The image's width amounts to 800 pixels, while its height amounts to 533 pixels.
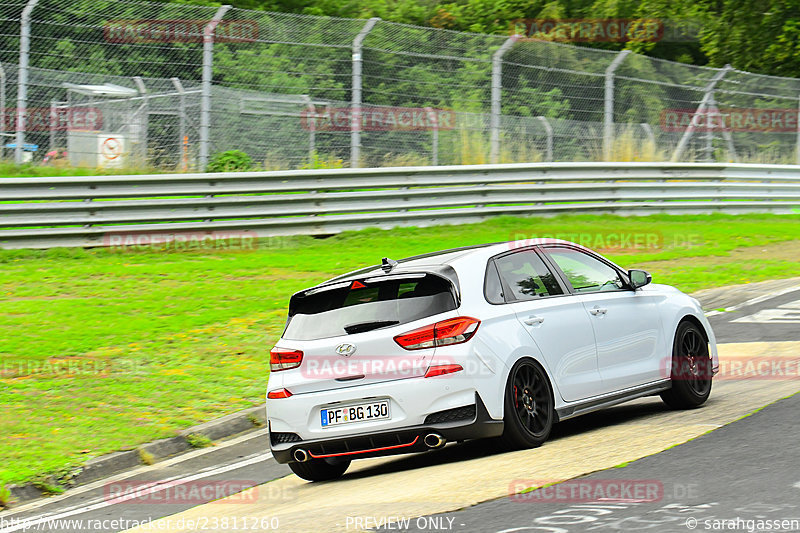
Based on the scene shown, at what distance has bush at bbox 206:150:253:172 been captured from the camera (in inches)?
682

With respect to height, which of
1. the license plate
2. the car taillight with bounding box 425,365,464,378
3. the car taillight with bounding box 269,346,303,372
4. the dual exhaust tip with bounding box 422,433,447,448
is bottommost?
the dual exhaust tip with bounding box 422,433,447,448

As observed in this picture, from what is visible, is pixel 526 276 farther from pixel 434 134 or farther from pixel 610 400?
pixel 434 134

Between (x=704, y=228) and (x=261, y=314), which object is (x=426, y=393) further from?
(x=704, y=228)

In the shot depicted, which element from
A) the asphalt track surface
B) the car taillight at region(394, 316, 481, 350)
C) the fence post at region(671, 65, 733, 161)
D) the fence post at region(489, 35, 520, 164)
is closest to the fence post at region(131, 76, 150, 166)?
the fence post at region(489, 35, 520, 164)

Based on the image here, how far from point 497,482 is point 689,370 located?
305 centimetres

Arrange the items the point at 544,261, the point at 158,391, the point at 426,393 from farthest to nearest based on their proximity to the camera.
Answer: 1. the point at 158,391
2. the point at 544,261
3. the point at 426,393

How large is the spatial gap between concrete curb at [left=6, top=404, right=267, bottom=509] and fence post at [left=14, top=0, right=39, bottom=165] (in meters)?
8.20

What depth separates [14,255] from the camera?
15.5 meters

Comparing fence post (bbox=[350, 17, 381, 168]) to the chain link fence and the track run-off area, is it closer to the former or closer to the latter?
the chain link fence

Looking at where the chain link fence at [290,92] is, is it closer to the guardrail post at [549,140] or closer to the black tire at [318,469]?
the guardrail post at [549,140]

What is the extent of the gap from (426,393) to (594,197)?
625 inches

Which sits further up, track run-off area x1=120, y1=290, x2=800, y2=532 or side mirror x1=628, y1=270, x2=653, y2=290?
side mirror x1=628, y1=270, x2=653, y2=290

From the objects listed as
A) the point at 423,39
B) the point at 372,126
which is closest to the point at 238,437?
the point at 372,126

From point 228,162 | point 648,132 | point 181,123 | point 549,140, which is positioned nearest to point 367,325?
point 228,162
